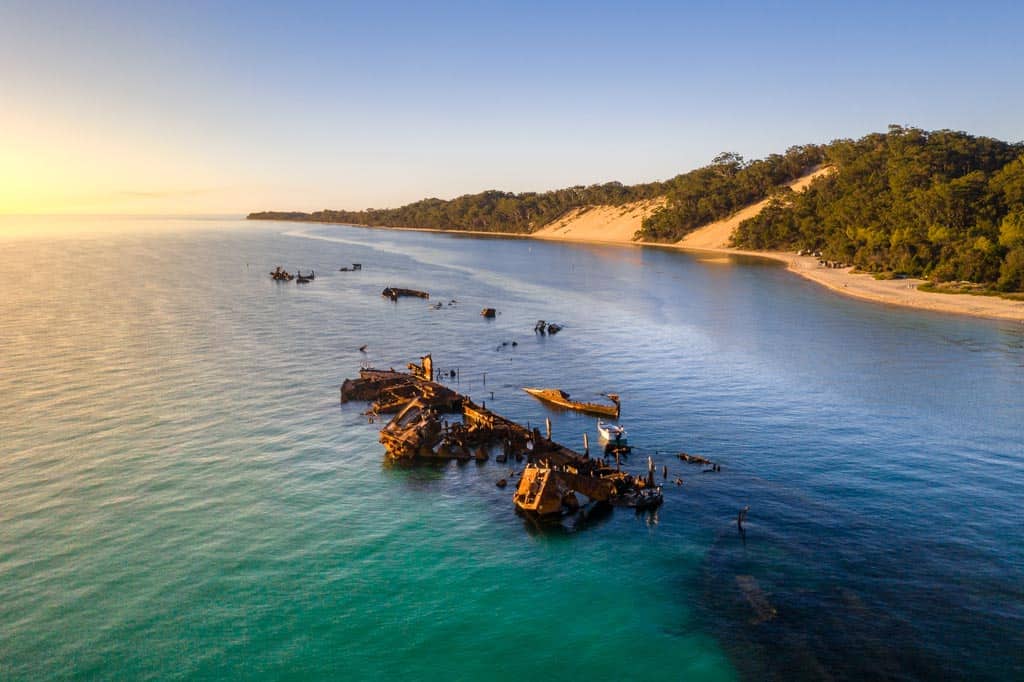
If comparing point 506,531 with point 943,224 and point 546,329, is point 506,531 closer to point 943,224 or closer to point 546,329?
point 546,329

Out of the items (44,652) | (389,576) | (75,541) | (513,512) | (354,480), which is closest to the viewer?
(44,652)

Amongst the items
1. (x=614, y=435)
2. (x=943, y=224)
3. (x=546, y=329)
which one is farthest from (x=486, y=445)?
(x=943, y=224)

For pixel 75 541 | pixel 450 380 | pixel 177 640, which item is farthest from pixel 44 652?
pixel 450 380

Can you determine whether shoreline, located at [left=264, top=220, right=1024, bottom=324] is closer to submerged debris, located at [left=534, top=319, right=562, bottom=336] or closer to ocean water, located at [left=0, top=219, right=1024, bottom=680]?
ocean water, located at [left=0, top=219, right=1024, bottom=680]

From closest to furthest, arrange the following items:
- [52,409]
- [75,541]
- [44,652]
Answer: [44,652] → [75,541] → [52,409]

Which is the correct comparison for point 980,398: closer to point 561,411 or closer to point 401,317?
point 561,411

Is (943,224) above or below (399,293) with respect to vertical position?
above
